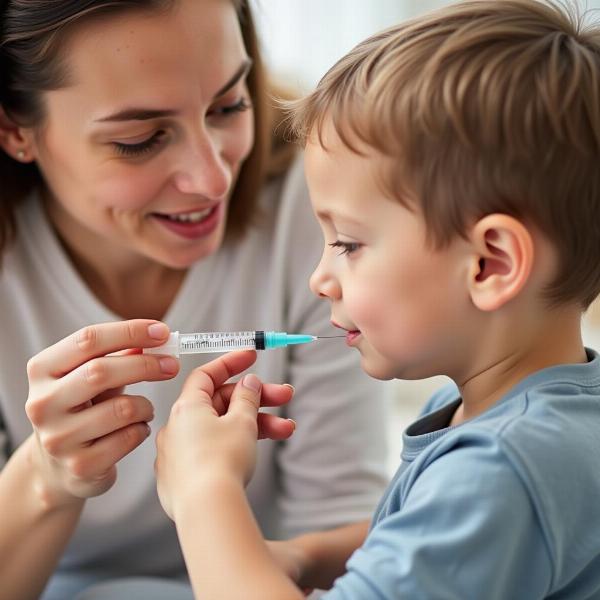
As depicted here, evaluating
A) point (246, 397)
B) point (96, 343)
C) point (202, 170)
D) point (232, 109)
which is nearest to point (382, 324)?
point (246, 397)

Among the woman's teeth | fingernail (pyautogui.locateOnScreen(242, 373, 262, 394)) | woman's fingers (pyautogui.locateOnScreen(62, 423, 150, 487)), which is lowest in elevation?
woman's fingers (pyautogui.locateOnScreen(62, 423, 150, 487))

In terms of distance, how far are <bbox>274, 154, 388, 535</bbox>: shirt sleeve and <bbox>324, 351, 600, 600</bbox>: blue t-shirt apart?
63 cm

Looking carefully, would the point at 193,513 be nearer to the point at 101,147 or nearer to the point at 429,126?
the point at 429,126

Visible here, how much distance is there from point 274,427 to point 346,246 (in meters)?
0.25

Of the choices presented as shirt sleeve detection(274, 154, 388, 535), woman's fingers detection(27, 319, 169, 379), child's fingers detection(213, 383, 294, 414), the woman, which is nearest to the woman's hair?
the woman

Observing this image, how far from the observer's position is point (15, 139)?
56.3 inches

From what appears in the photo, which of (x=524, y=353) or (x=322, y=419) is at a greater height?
(x=524, y=353)

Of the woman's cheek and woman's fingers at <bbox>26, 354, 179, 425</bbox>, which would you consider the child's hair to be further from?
the woman's cheek

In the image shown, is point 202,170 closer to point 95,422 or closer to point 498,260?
point 95,422

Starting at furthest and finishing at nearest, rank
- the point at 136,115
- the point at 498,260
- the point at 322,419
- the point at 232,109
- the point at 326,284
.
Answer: the point at 322,419, the point at 232,109, the point at 136,115, the point at 326,284, the point at 498,260

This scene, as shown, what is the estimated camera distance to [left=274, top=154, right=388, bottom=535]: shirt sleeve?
154 cm

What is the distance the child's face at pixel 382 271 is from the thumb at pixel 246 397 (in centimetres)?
15

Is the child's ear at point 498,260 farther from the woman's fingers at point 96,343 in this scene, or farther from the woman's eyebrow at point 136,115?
the woman's eyebrow at point 136,115

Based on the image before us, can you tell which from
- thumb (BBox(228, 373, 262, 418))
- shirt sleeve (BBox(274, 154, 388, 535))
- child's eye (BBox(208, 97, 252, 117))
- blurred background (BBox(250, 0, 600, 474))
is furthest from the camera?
blurred background (BBox(250, 0, 600, 474))
